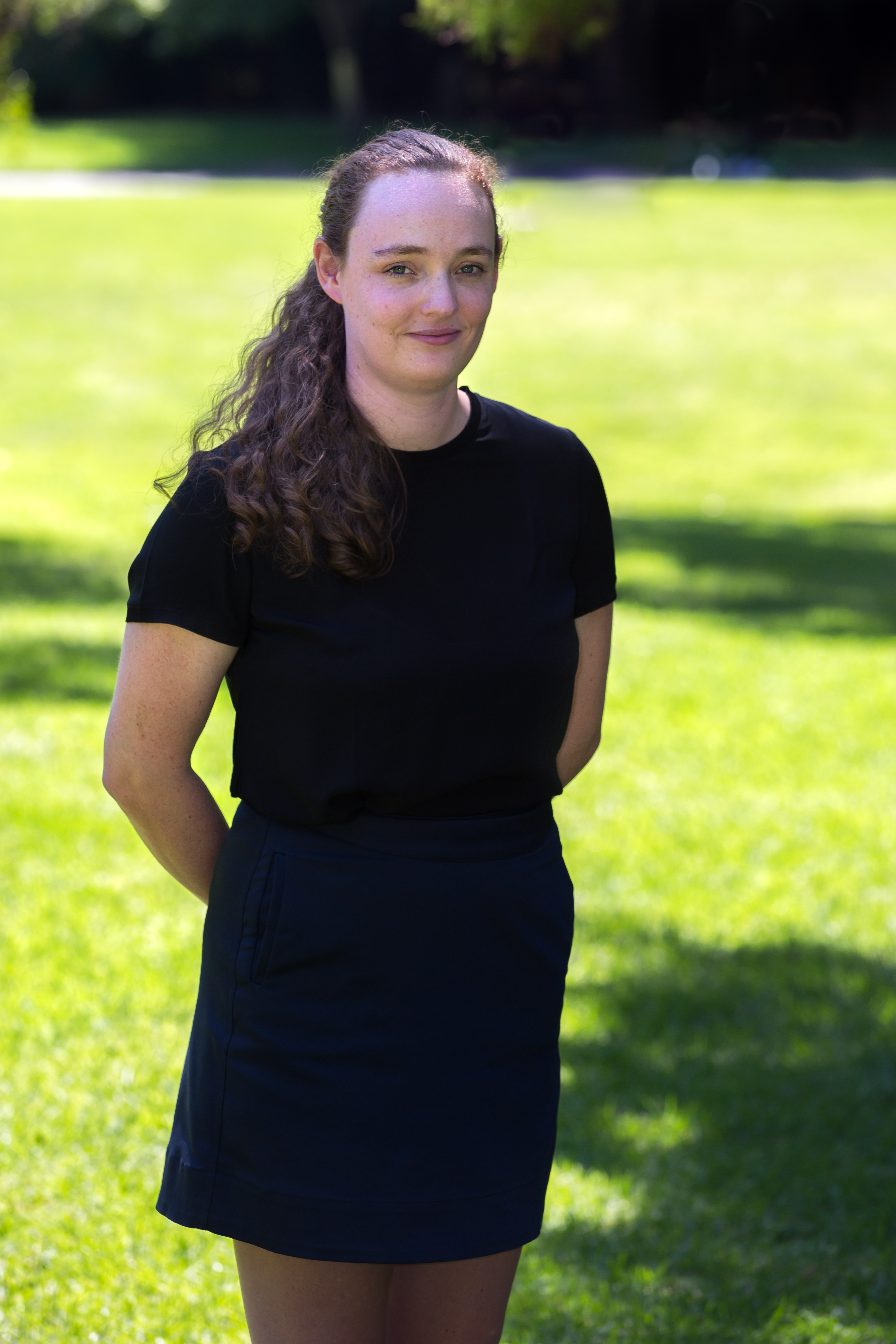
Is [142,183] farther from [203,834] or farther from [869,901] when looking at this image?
[203,834]

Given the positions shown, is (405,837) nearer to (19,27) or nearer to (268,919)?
(268,919)

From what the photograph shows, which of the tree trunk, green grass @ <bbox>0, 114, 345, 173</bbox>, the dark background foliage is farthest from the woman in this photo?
the tree trunk

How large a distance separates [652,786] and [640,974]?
1.86 meters

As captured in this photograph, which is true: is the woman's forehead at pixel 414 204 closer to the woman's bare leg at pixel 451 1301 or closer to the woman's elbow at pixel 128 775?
the woman's elbow at pixel 128 775

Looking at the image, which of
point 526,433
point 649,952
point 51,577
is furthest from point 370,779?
point 51,577

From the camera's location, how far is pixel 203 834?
2.33m

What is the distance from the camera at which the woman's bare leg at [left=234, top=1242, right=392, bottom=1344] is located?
6.94ft

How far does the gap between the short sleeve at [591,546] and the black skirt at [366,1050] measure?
1.37 ft

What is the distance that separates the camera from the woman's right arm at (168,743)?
6.88ft

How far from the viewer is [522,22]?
496 centimetres

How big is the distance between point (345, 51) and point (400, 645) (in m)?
48.7

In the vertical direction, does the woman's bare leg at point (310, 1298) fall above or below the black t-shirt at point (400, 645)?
below

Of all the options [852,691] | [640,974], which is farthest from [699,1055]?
[852,691]

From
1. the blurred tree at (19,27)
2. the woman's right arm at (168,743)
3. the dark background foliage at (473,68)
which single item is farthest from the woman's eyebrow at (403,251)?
the dark background foliage at (473,68)
